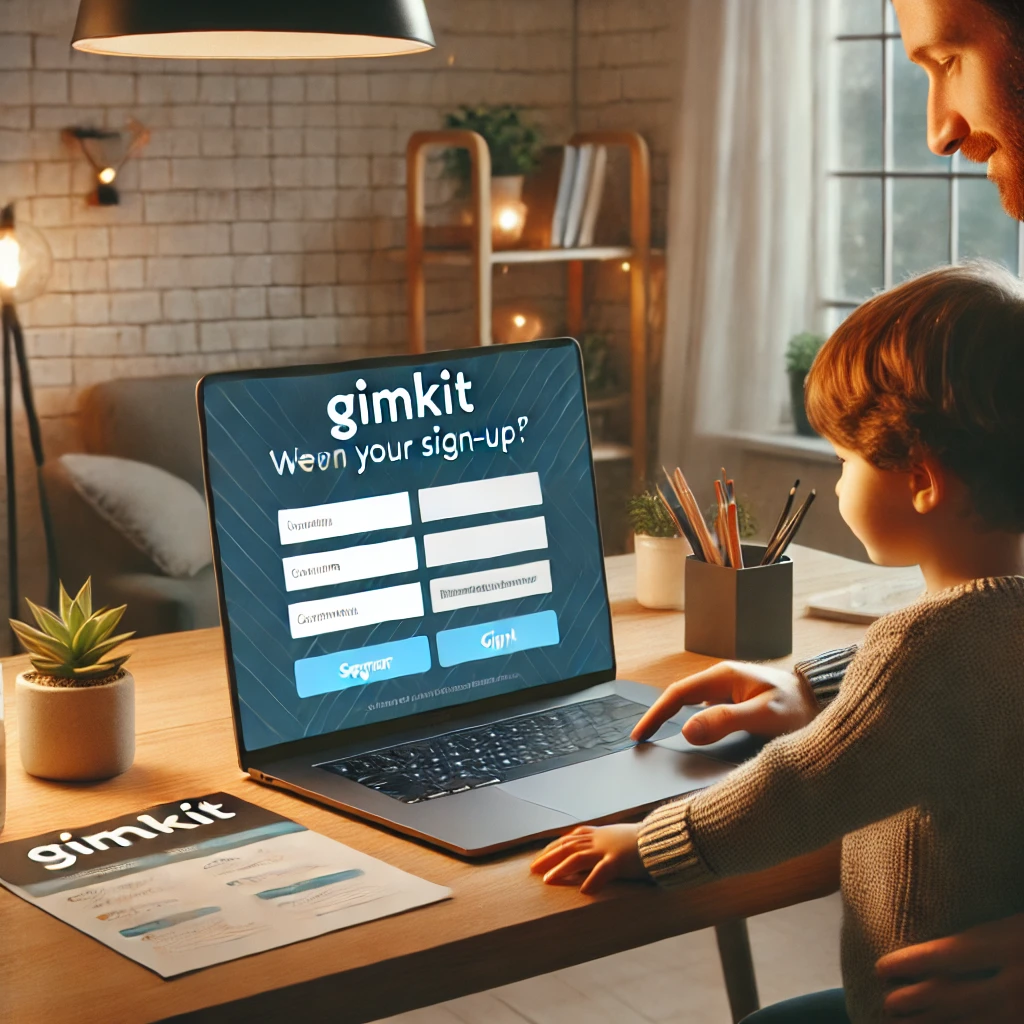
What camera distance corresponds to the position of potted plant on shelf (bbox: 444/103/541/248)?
411 centimetres

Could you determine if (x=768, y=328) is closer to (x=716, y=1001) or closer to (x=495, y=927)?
(x=716, y=1001)

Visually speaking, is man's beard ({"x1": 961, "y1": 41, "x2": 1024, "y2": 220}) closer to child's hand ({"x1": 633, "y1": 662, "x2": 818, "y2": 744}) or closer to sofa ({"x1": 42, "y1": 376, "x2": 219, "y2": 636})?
child's hand ({"x1": 633, "y1": 662, "x2": 818, "y2": 744})

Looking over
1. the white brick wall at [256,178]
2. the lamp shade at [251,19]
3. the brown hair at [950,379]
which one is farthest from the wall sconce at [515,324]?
the brown hair at [950,379]

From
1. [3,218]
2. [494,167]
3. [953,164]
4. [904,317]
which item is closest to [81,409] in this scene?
[3,218]

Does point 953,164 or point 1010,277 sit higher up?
point 953,164

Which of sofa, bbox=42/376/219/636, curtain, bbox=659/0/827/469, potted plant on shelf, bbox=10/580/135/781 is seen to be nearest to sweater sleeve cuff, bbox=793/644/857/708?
potted plant on shelf, bbox=10/580/135/781

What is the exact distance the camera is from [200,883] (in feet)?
3.40

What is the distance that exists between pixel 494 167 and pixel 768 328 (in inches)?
35.8

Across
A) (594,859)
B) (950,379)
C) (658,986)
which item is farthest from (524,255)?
(594,859)

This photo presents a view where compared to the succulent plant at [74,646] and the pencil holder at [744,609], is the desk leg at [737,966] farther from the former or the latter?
the succulent plant at [74,646]

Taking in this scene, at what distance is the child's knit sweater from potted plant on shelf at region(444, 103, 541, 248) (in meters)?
3.19

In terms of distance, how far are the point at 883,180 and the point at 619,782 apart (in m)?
2.92

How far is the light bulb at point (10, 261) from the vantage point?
12.0 feet

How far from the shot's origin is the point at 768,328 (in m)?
3.95
